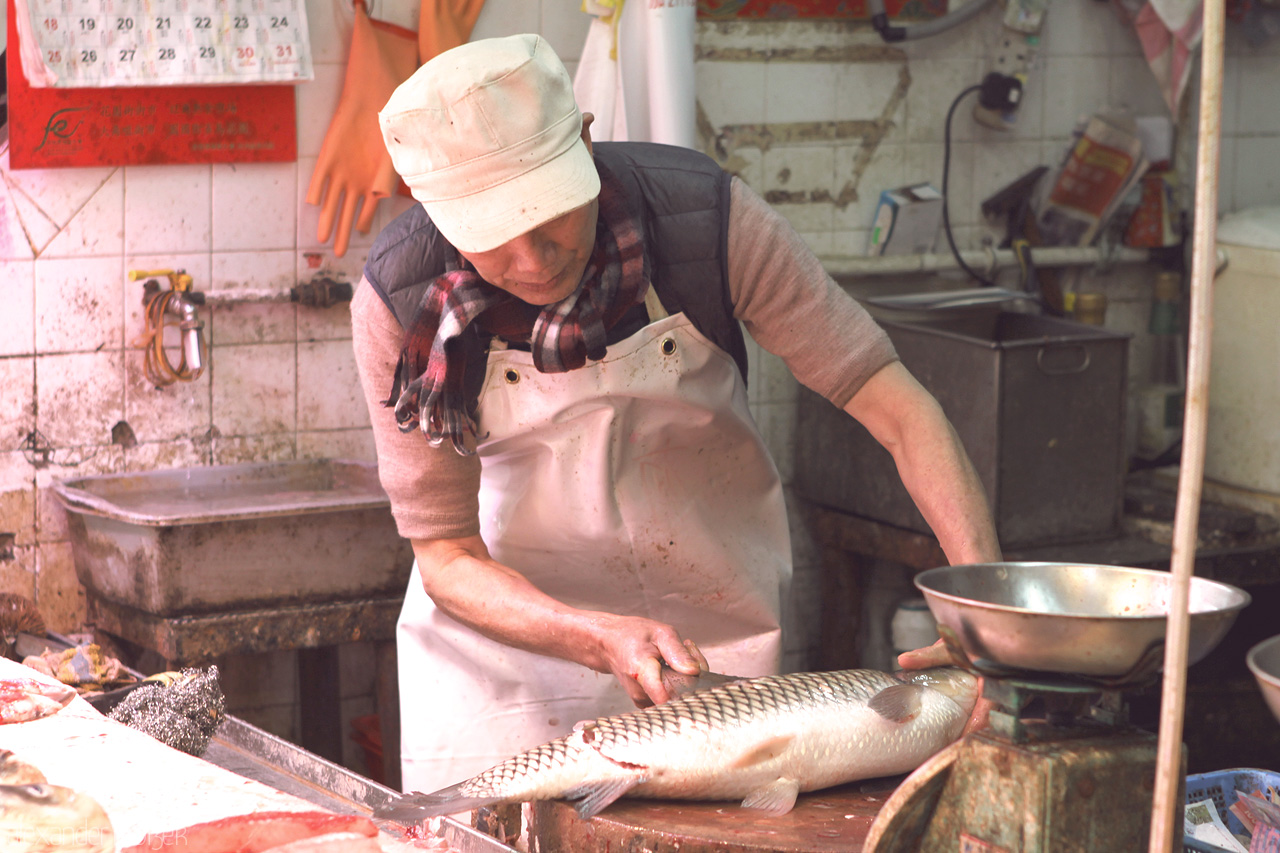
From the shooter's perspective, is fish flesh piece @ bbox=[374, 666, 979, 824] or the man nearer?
fish flesh piece @ bbox=[374, 666, 979, 824]

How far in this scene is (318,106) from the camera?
3.72 meters

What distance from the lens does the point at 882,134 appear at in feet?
14.4

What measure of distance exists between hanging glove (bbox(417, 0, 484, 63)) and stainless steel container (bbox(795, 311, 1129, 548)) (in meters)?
1.37

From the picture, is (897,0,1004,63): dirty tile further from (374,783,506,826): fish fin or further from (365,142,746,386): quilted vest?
(374,783,506,826): fish fin

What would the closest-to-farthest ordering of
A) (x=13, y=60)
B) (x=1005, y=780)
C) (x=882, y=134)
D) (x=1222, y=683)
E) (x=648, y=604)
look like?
1. (x=1005, y=780)
2. (x=648, y=604)
3. (x=13, y=60)
4. (x=1222, y=683)
5. (x=882, y=134)

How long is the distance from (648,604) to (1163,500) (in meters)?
2.19

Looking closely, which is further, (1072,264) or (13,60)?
(1072,264)

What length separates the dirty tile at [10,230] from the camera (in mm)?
3447

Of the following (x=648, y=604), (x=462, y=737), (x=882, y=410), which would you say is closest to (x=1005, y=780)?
(x=882, y=410)

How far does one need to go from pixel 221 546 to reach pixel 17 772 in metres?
1.50

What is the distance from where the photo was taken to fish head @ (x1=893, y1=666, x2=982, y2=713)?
184cm

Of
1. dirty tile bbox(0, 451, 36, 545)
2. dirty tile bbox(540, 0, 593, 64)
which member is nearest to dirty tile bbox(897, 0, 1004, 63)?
dirty tile bbox(540, 0, 593, 64)

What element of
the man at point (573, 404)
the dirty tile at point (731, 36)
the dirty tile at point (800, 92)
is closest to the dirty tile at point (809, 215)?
the dirty tile at point (800, 92)

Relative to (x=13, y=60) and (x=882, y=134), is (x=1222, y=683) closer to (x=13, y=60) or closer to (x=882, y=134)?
(x=882, y=134)
